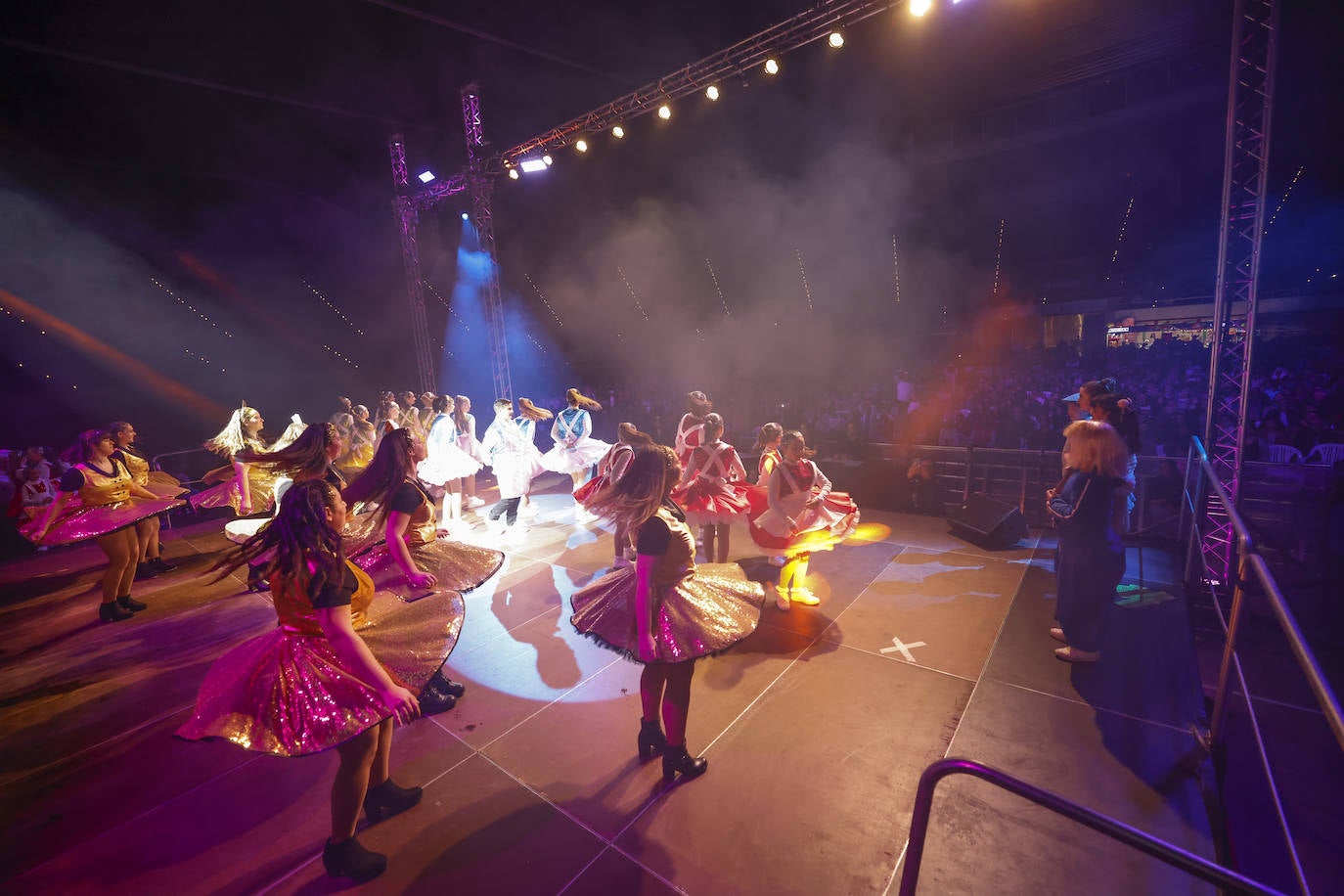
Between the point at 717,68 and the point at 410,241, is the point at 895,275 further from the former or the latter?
the point at 410,241

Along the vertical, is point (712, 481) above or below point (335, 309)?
below

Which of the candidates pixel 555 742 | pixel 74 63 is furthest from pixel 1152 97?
pixel 74 63

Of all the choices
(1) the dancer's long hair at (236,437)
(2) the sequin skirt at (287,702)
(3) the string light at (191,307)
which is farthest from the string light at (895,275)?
(2) the sequin skirt at (287,702)

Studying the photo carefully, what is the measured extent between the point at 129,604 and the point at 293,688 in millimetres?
5473

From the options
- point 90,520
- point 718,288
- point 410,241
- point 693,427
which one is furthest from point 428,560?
point 718,288

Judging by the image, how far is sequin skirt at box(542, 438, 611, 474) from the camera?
838 centimetres

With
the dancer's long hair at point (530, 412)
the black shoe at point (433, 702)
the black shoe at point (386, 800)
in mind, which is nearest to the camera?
the black shoe at point (386, 800)

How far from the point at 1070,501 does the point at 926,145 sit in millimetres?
19078

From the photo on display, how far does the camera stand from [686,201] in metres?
16.6

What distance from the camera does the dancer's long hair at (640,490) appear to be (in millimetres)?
2809

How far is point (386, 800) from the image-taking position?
294cm

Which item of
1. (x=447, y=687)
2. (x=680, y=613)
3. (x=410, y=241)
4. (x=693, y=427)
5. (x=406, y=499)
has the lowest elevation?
(x=447, y=687)

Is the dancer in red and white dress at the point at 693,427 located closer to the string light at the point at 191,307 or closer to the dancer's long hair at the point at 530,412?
the dancer's long hair at the point at 530,412

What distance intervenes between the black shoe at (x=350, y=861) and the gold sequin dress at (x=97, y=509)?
4947 millimetres
